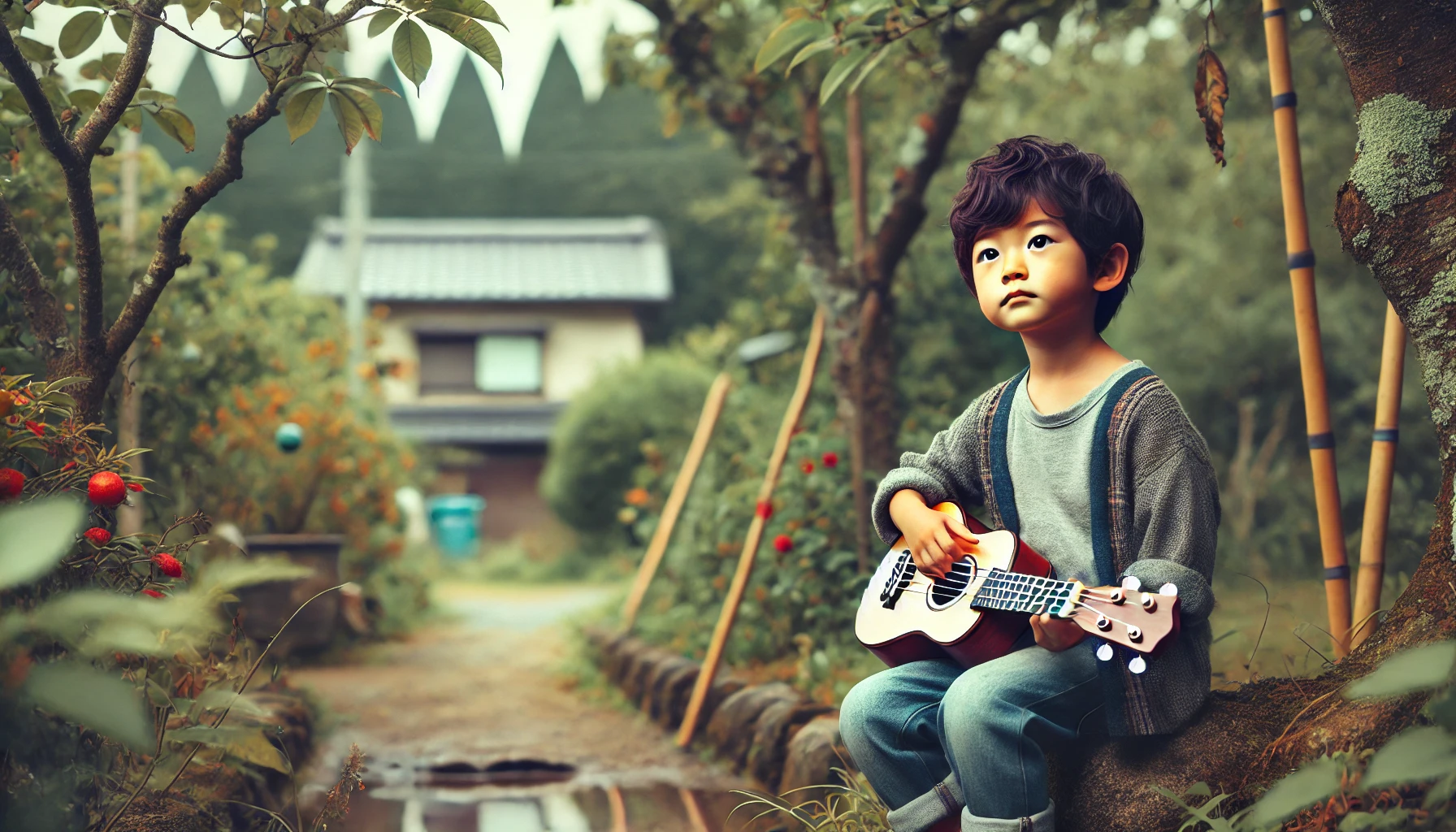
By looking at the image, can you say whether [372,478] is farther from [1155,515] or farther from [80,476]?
[1155,515]

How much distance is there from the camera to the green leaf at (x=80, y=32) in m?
2.20

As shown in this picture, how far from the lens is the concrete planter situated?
217 inches

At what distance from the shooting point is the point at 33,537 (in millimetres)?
1202

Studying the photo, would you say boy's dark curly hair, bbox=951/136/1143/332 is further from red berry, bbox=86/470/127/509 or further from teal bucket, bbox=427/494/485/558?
teal bucket, bbox=427/494/485/558

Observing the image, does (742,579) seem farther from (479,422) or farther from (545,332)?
(545,332)

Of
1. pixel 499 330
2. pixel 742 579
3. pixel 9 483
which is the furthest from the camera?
pixel 499 330

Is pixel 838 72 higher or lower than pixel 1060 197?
higher

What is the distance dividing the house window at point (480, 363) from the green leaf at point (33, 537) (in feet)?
58.5

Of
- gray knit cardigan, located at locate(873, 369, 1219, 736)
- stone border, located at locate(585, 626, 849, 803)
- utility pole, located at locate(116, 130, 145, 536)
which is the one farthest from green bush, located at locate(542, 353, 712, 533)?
gray knit cardigan, located at locate(873, 369, 1219, 736)

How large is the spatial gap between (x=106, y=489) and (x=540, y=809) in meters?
2.02

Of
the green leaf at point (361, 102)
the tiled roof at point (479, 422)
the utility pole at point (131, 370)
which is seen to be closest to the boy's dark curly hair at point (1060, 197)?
the green leaf at point (361, 102)

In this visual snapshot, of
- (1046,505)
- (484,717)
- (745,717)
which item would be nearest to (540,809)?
(745,717)

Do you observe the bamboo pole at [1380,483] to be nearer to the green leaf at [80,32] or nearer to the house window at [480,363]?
the green leaf at [80,32]

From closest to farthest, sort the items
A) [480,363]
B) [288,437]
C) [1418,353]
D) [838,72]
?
[1418,353] → [838,72] → [288,437] → [480,363]
